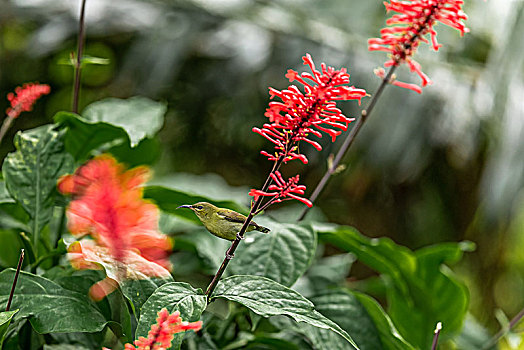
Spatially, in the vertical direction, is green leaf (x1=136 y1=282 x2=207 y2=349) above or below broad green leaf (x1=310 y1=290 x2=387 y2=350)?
above

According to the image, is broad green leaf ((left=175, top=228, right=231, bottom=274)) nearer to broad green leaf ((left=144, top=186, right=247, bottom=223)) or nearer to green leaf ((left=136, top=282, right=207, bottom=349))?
broad green leaf ((left=144, top=186, right=247, bottom=223))

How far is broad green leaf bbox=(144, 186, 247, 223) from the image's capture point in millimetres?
387

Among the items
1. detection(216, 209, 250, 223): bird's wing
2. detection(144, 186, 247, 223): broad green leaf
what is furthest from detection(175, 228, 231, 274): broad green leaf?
detection(216, 209, 250, 223): bird's wing

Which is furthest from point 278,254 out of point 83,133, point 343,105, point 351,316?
point 343,105

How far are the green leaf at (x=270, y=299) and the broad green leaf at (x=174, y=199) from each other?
12 cm

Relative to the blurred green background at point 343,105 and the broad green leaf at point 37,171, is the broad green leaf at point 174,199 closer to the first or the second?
the broad green leaf at point 37,171

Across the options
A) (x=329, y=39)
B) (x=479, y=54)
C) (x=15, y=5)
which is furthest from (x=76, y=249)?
(x=479, y=54)

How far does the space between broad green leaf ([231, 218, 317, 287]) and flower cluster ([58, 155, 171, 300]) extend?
0.05 metres

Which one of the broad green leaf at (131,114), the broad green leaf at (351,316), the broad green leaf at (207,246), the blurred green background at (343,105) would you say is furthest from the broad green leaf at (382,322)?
the blurred green background at (343,105)

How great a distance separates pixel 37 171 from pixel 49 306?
12 centimetres

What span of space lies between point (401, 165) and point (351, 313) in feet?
3.15

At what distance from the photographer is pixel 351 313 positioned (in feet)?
1.22

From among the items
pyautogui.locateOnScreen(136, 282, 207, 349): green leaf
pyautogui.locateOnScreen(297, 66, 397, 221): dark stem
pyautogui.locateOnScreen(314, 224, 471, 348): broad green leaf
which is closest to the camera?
pyautogui.locateOnScreen(136, 282, 207, 349): green leaf

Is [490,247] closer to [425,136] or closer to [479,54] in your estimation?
[425,136]
